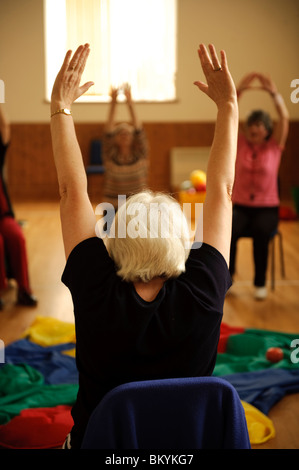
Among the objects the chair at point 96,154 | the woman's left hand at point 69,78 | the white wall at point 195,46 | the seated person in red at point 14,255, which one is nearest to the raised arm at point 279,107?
the seated person in red at point 14,255

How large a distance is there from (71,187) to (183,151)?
22.9 feet

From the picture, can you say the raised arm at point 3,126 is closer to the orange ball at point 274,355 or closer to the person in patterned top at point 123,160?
the person in patterned top at point 123,160

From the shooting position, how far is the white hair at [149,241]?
1081mm

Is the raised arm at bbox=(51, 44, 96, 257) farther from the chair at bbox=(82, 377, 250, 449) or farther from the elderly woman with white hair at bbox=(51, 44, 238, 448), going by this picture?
the chair at bbox=(82, 377, 250, 449)

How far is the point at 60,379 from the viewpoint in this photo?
2.61 m

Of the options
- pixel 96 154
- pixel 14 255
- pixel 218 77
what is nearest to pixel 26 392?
pixel 14 255

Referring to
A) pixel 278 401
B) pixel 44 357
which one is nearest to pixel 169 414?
pixel 278 401

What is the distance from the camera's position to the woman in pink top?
12.7ft

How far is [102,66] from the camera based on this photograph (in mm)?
7535

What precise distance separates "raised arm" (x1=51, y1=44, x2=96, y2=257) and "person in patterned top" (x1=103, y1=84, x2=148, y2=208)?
2726 millimetres

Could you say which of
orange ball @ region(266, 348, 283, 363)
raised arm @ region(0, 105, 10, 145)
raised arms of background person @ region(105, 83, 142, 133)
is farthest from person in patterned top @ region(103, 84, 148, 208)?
orange ball @ region(266, 348, 283, 363)

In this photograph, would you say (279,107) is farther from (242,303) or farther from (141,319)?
(141,319)

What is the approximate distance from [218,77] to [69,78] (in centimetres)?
35

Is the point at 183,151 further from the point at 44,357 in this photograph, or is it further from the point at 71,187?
the point at 71,187
